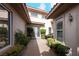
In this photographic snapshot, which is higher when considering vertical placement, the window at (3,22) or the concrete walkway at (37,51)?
the window at (3,22)

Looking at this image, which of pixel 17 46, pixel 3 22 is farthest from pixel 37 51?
pixel 3 22

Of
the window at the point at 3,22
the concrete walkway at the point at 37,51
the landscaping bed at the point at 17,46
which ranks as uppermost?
the window at the point at 3,22

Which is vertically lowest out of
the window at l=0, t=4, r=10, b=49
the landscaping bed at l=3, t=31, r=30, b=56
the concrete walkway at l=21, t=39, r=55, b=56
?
the concrete walkway at l=21, t=39, r=55, b=56

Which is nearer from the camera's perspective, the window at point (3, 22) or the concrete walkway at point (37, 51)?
the window at point (3, 22)

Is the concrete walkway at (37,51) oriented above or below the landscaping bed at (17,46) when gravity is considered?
below

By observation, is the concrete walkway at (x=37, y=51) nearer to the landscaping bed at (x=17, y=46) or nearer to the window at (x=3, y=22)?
the landscaping bed at (x=17, y=46)

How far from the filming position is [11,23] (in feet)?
28.0

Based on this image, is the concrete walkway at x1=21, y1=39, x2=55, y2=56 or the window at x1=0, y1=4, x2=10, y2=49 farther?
the concrete walkway at x1=21, y1=39, x2=55, y2=56

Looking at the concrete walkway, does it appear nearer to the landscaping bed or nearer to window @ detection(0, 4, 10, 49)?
the landscaping bed

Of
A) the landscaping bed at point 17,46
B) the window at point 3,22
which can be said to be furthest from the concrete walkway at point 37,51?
the window at point 3,22

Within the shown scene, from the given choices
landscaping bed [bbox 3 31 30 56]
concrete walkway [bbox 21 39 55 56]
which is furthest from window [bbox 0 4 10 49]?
concrete walkway [bbox 21 39 55 56]

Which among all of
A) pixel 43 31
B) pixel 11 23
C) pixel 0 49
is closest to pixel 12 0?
pixel 0 49

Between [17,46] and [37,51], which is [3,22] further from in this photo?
[37,51]

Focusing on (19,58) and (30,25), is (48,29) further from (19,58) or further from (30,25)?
(19,58)
